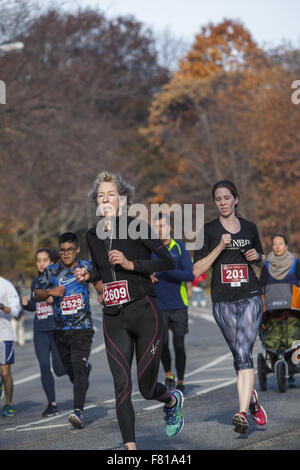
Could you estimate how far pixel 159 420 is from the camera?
8336mm

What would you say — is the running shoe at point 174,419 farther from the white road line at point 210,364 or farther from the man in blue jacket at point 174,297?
the white road line at point 210,364

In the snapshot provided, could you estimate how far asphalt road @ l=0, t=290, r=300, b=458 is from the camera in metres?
6.93

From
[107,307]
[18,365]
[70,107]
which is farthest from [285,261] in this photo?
[70,107]

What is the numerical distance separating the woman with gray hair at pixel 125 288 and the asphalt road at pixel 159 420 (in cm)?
75

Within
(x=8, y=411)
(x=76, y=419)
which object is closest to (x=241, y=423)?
(x=76, y=419)

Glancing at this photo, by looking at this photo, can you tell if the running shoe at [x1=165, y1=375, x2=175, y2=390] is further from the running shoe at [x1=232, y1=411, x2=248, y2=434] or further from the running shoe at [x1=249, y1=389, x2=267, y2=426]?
the running shoe at [x1=232, y1=411, x2=248, y2=434]

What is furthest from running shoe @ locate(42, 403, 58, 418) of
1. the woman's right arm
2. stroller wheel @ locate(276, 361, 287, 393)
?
the woman's right arm

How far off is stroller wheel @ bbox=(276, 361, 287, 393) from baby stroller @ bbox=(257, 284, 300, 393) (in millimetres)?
141

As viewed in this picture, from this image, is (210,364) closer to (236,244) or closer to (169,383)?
(169,383)

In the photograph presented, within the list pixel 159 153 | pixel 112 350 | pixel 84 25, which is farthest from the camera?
pixel 159 153

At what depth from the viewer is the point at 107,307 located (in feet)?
20.6

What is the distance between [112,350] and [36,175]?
708 inches

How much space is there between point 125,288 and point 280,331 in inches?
168
